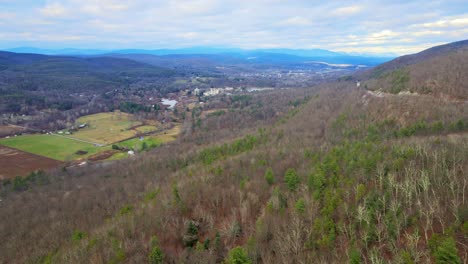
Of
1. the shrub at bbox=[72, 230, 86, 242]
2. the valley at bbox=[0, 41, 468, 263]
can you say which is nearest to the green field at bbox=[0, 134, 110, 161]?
the valley at bbox=[0, 41, 468, 263]

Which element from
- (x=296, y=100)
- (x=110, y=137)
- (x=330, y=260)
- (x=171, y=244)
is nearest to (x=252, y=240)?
(x=330, y=260)

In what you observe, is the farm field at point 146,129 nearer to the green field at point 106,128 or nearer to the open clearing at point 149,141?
the green field at point 106,128

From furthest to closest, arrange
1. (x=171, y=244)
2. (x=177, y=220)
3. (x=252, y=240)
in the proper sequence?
(x=177, y=220), (x=171, y=244), (x=252, y=240)

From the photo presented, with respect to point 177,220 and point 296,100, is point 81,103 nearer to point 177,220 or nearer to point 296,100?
point 296,100

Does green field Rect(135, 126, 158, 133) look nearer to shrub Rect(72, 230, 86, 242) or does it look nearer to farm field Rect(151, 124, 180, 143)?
farm field Rect(151, 124, 180, 143)

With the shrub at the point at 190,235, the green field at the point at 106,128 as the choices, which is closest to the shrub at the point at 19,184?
the green field at the point at 106,128

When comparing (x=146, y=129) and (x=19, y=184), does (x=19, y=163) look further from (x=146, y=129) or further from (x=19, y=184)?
(x=146, y=129)

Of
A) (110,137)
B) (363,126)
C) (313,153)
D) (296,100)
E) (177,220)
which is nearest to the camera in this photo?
(177,220)

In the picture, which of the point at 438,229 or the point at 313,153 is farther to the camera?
the point at 313,153
